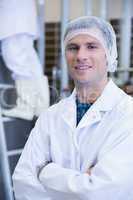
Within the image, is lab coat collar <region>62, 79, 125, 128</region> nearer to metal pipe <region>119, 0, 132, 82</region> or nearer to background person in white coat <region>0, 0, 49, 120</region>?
background person in white coat <region>0, 0, 49, 120</region>

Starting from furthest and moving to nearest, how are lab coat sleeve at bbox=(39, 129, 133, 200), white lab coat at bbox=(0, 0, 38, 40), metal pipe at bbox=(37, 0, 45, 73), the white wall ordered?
the white wall
metal pipe at bbox=(37, 0, 45, 73)
white lab coat at bbox=(0, 0, 38, 40)
lab coat sleeve at bbox=(39, 129, 133, 200)

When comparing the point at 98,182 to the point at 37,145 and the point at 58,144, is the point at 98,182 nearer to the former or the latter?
the point at 58,144

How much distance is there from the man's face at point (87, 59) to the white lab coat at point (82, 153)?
9 cm

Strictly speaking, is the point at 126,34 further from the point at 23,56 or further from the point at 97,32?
the point at 97,32

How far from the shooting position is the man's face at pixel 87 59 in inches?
52.1

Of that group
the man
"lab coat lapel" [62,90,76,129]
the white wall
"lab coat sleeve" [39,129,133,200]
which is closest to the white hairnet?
the man

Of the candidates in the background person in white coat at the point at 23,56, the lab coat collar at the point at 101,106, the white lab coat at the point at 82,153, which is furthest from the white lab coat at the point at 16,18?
the lab coat collar at the point at 101,106

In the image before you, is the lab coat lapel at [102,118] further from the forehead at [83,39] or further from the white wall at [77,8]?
the white wall at [77,8]

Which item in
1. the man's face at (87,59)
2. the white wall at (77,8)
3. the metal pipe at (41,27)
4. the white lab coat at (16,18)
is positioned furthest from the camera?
the white wall at (77,8)

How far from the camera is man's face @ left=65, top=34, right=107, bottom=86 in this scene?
4.34ft

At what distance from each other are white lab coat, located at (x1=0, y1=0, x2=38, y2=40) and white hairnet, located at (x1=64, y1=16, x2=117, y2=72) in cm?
105

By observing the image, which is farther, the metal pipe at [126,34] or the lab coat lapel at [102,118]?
the metal pipe at [126,34]

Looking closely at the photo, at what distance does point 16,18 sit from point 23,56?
0.82 ft

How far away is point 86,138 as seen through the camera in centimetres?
136
